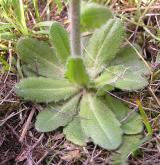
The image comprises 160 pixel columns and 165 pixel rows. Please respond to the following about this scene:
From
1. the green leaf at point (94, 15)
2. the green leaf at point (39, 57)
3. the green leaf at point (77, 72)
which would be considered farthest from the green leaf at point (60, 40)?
the green leaf at point (94, 15)

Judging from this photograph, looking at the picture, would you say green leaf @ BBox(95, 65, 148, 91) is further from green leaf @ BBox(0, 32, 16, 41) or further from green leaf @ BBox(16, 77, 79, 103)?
green leaf @ BBox(0, 32, 16, 41)

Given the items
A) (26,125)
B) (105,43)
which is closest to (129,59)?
(105,43)

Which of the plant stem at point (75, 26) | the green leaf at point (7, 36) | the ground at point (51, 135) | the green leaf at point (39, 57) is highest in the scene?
the plant stem at point (75, 26)

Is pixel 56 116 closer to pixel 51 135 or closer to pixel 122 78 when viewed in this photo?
pixel 51 135

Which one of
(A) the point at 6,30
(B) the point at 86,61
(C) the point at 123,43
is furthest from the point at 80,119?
(A) the point at 6,30

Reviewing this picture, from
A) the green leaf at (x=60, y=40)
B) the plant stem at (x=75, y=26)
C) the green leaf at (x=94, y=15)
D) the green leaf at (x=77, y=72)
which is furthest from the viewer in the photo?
the green leaf at (x=60, y=40)

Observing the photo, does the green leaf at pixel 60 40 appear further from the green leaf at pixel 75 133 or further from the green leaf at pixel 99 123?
the green leaf at pixel 75 133
